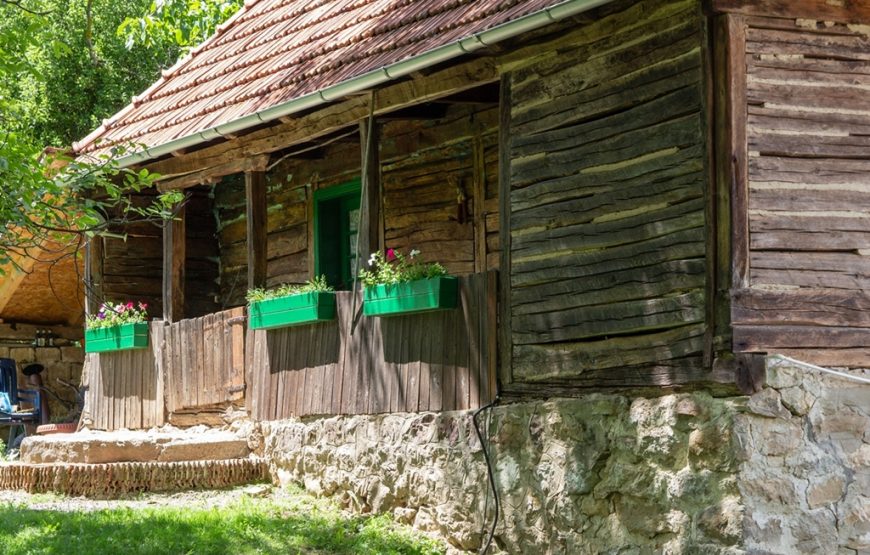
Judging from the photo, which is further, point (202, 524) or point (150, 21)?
point (150, 21)

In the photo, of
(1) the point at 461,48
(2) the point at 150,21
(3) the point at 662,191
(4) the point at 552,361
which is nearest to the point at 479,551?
(4) the point at 552,361

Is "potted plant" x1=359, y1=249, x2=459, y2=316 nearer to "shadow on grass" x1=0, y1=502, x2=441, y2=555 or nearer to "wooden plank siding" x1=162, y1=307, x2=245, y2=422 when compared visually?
"shadow on grass" x1=0, y1=502, x2=441, y2=555

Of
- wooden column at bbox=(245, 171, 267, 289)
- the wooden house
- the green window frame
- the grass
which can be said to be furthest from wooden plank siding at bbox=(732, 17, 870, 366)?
the green window frame

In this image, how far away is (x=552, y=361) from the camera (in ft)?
27.6

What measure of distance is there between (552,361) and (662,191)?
1.40m

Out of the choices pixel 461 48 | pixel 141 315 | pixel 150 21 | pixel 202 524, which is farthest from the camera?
pixel 150 21

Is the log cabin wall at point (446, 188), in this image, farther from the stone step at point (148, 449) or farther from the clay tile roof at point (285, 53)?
the stone step at point (148, 449)

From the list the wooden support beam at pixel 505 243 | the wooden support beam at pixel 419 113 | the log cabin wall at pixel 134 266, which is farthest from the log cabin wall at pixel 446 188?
the log cabin wall at pixel 134 266

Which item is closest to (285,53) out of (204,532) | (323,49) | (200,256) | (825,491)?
(323,49)

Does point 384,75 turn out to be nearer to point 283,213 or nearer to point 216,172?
point 216,172

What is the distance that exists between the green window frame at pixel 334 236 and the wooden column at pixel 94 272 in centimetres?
263

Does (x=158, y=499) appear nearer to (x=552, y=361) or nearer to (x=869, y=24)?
(x=552, y=361)

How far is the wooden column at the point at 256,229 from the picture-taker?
452 inches

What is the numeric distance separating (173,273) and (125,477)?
2.50m
